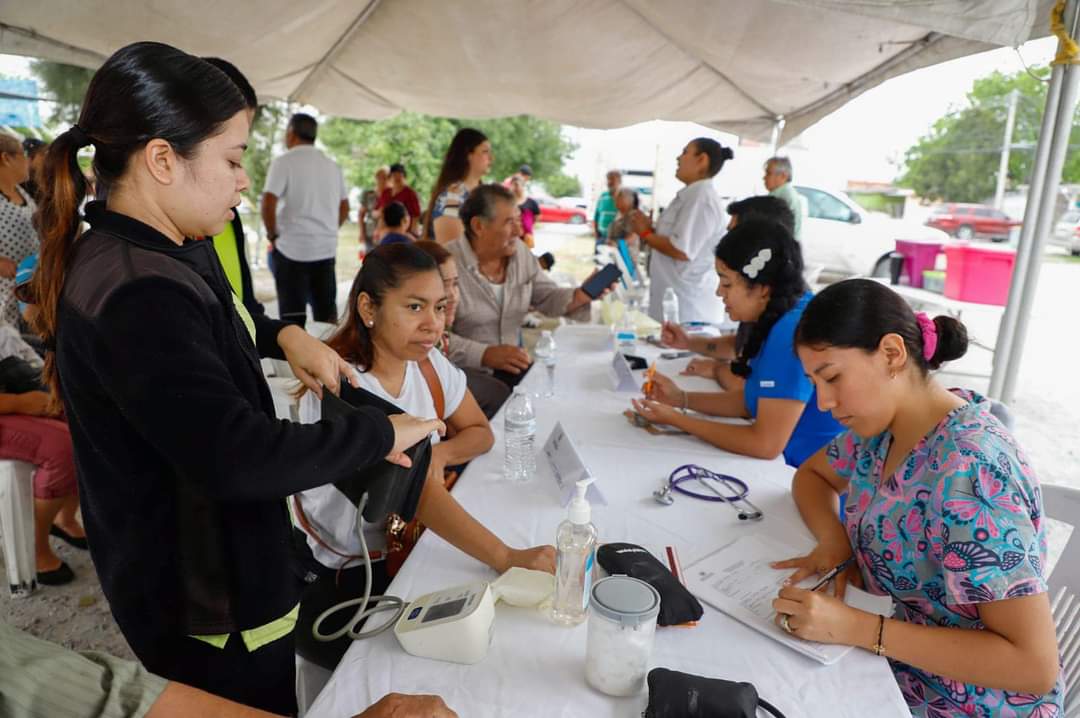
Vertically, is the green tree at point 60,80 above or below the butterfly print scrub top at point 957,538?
above

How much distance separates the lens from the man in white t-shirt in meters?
4.74

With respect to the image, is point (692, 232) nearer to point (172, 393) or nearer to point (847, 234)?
point (172, 393)

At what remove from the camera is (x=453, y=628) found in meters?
0.97

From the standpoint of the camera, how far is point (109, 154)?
34.7 inches

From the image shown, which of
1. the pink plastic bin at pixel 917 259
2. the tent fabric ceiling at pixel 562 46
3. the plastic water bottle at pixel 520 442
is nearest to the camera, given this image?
the plastic water bottle at pixel 520 442

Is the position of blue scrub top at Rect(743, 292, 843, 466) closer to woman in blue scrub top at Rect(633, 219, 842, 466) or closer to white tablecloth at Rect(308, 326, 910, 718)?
woman in blue scrub top at Rect(633, 219, 842, 466)

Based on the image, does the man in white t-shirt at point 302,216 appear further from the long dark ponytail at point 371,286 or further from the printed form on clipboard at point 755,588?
the printed form on clipboard at point 755,588

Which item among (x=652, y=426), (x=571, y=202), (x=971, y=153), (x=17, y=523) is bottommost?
(x=17, y=523)

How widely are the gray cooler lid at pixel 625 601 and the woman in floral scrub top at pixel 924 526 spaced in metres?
0.29

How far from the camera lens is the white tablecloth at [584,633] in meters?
0.95

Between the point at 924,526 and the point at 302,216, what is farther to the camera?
→ the point at 302,216

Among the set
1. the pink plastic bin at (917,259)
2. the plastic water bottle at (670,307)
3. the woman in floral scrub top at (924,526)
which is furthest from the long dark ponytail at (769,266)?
the pink plastic bin at (917,259)

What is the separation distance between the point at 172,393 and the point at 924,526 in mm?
1235

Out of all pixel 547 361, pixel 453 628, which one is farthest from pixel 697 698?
pixel 547 361
